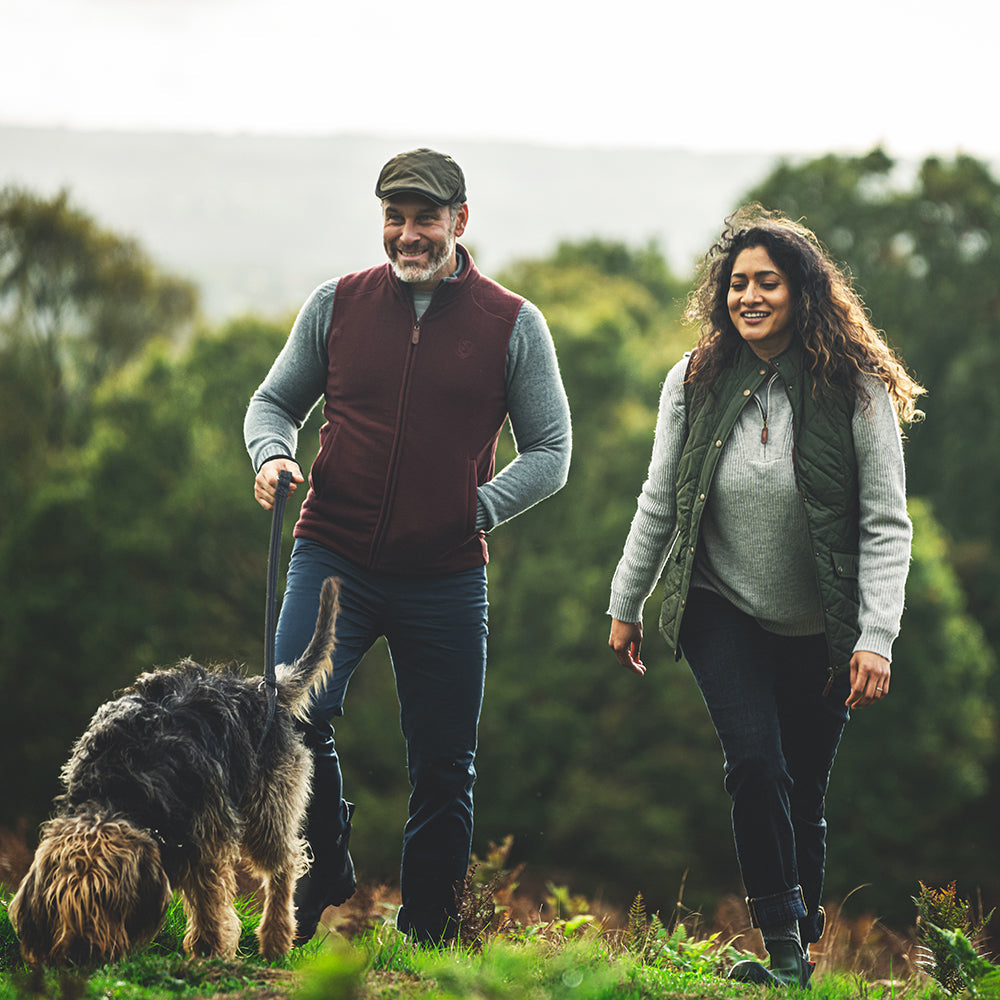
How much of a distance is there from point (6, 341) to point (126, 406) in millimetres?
6513

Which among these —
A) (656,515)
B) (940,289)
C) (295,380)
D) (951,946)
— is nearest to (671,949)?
(951,946)

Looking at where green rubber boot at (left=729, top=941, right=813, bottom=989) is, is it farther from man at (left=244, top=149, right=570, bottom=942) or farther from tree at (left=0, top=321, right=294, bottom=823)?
tree at (left=0, top=321, right=294, bottom=823)

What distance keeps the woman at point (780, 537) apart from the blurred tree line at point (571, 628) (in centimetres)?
1414

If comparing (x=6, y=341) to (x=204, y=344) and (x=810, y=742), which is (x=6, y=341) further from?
(x=810, y=742)

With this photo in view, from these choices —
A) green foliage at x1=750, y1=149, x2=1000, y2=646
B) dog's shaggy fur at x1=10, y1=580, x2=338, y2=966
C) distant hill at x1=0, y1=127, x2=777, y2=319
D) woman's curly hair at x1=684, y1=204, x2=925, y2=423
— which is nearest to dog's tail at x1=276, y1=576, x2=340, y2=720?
dog's shaggy fur at x1=10, y1=580, x2=338, y2=966

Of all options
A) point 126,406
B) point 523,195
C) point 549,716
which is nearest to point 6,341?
point 126,406

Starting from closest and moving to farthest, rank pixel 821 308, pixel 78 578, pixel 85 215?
pixel 821 308, pixel 78 578, pixel 85 215

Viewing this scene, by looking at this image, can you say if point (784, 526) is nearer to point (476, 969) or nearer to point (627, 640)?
point (627, 640)

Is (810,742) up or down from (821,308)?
down

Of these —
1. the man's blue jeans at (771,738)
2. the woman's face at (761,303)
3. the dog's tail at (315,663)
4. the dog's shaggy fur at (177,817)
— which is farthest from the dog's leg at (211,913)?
the woman's face at (761,303)

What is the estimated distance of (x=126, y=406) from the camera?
2131cm

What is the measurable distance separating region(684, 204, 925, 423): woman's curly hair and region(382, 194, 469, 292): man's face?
3.12 feet

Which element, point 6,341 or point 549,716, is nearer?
point 549,716

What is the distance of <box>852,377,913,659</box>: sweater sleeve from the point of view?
10.8 ft
